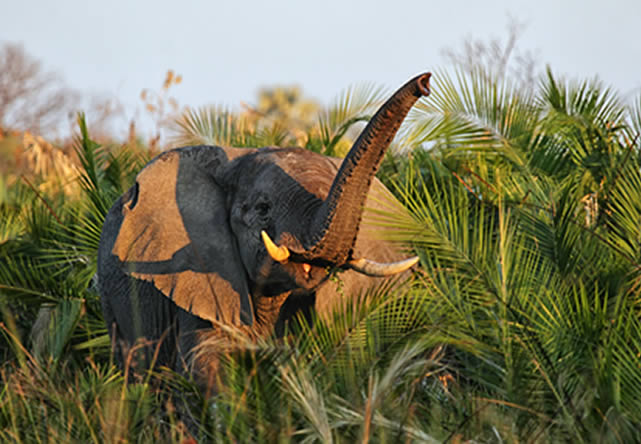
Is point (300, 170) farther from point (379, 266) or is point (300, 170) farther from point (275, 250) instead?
point (379, 266)

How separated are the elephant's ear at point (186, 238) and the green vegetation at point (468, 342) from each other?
45 centimetres

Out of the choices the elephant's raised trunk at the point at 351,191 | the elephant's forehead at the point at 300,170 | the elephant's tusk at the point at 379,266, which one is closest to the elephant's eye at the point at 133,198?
the elephant's forehead at the point at 300,170

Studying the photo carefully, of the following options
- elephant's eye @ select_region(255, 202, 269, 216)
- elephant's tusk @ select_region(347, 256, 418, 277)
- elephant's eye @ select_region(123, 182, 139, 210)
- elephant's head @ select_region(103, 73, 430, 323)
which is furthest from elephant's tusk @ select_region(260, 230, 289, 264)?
elephant's eye @ select_region(123, 182, 139, 210)

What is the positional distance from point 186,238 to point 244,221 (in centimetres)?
43

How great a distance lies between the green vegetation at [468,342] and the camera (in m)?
4.42

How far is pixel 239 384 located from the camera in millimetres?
4668

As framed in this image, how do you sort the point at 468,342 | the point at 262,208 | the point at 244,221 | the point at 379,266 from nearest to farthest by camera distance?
1. the point at 468,342
2. the point at 379,266
3. the point at 262,208
4. the point at 244,221

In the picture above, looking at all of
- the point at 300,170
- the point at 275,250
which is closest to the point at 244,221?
the point at 300,170

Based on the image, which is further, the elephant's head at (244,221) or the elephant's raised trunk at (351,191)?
the elephant's head at (244,221)

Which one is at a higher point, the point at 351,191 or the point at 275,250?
the point at 351,191

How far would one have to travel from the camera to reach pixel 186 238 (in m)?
6.17

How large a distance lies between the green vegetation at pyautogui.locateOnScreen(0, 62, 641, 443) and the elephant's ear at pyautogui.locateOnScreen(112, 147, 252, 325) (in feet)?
1.48

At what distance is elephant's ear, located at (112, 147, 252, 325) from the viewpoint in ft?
19.4

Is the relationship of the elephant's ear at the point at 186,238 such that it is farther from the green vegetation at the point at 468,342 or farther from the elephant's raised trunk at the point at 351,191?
the elephant's raised trunk at the point at 351,191
